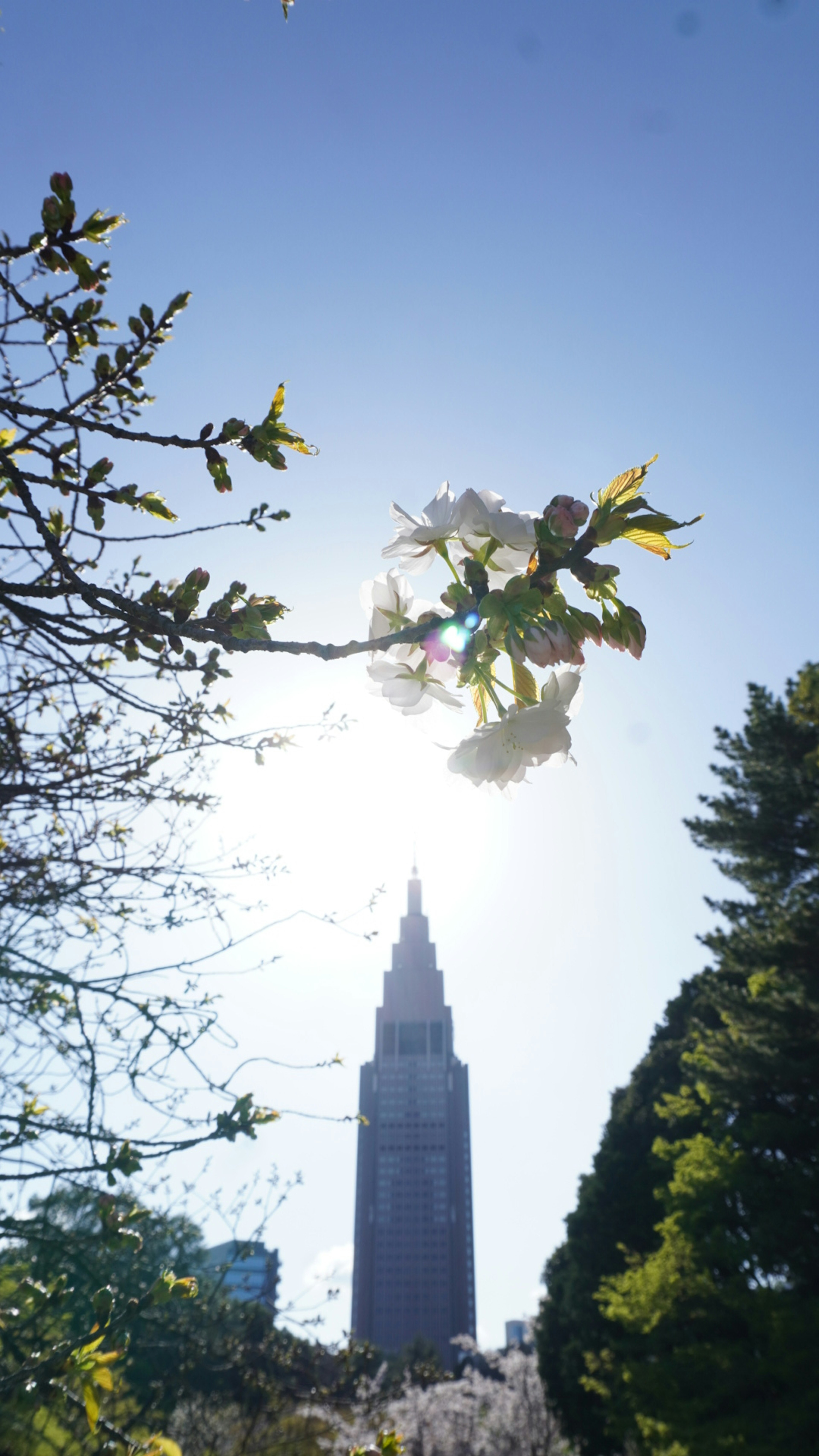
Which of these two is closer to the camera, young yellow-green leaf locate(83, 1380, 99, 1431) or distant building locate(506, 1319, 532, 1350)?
young yellow-green leaf locate(83, 1380, 99, 1431)

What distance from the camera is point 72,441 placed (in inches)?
73.5

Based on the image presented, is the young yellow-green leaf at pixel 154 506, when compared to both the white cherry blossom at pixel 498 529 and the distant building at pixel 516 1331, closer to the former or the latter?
the white cherry blossom at pixel 498 529

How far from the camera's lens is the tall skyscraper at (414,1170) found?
5147 cm

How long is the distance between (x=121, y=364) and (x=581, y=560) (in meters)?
1.29

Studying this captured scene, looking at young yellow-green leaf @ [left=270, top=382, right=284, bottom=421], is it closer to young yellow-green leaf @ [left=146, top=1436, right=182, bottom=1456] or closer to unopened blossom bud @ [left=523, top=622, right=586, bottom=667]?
unopened blossom bud @ [left=523, top=622, right=586, bottom=667]

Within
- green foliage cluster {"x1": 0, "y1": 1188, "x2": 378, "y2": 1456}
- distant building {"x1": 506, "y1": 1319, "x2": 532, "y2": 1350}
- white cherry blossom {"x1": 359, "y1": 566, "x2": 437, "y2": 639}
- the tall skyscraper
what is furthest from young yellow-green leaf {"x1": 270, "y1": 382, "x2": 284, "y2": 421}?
distant building {"x1": 506, "y1": 1319, "x2": 532, "y2": 1350}

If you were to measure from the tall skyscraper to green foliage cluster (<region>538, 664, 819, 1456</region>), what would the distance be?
160ft

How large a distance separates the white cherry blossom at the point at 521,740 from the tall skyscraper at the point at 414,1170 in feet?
197

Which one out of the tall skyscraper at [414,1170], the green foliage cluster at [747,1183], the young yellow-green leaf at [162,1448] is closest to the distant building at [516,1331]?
the tall skyscraper at [414,1170]

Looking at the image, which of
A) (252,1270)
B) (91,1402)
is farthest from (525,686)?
(252,1270)

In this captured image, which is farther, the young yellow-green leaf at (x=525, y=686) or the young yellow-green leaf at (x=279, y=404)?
the young yellow-green leaf at (x=279, y=404)

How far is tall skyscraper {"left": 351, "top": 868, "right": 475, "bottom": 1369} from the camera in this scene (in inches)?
2026

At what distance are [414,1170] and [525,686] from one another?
6596cm

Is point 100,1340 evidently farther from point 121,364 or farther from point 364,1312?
point 364,1312
